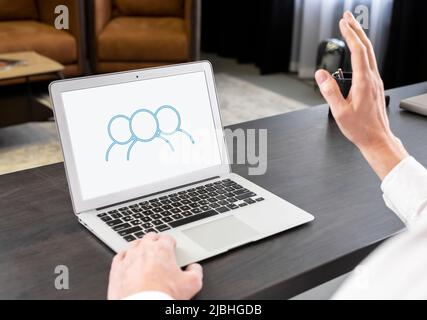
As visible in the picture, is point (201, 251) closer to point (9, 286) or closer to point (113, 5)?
point (9, 286)

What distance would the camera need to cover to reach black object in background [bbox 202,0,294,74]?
455 centimetres

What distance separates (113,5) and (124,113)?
3291 millimetres

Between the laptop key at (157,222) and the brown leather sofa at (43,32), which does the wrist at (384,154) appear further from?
the brown leather sofa at (43,32)

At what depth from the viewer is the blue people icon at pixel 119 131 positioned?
110cm

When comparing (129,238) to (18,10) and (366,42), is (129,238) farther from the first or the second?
(18,10)

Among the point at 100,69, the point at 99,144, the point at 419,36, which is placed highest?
the point at 99,144

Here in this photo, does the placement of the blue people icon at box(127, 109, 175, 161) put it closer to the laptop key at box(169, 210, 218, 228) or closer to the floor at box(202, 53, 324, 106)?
the laptop key at box(169, 210, 218, 228)

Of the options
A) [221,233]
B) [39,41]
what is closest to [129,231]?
[221,233]

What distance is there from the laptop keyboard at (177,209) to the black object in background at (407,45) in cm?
299

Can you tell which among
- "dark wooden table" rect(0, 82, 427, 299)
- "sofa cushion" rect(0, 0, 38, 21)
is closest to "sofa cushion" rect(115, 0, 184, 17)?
"sofa cushion" rect(0, 0, 38, 21)

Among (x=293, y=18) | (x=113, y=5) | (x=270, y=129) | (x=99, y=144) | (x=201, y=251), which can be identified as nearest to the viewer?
(x=201, y=251)

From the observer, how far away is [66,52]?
379 centimetres

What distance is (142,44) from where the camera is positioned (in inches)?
152
